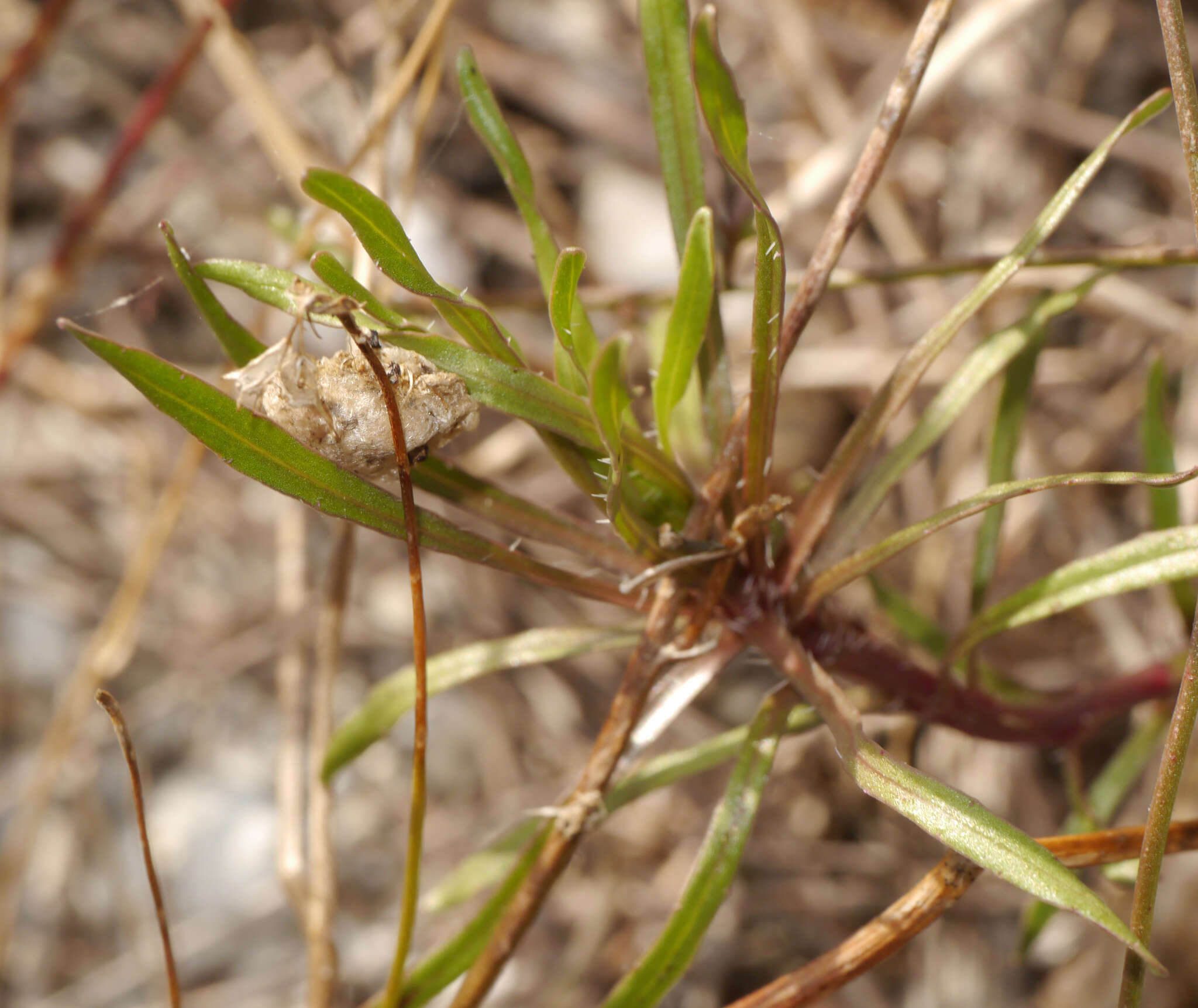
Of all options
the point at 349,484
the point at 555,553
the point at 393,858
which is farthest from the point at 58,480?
the point at 349,484

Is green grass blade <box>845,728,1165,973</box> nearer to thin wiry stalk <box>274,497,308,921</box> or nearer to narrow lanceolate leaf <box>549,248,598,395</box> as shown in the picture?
narrow lanceolate leaf <box>549,248,598,395</box>

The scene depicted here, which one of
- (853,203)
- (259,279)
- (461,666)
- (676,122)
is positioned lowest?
(461,666)

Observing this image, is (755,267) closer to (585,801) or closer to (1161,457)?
(585,801)

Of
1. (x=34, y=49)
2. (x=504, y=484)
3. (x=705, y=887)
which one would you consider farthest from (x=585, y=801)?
(x=34, y=49)

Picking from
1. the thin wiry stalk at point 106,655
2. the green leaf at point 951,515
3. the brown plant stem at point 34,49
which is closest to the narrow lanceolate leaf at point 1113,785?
the green leaf at point 951,515

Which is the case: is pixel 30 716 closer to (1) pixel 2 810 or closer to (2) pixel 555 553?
(1) pixel 2 810

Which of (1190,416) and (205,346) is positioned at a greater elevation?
(205,346)
